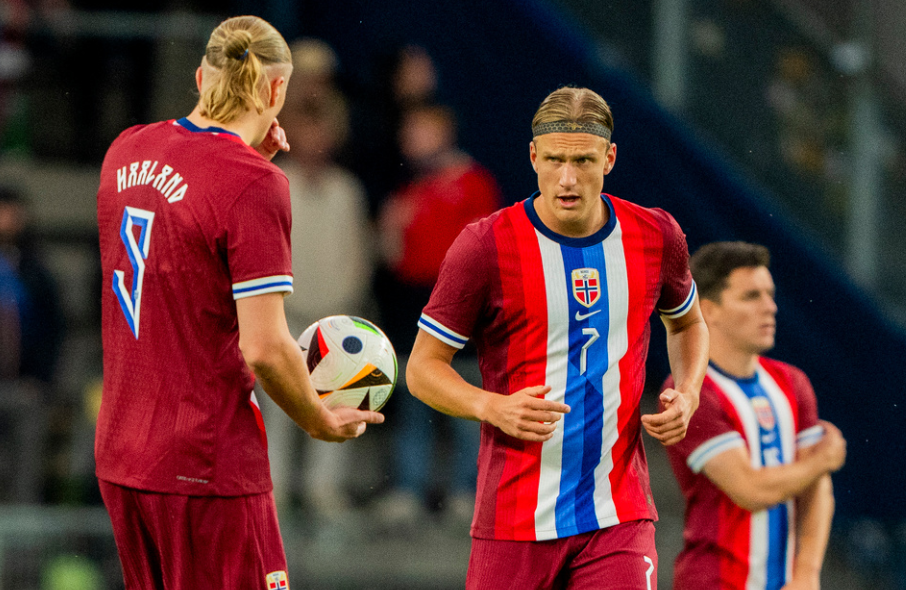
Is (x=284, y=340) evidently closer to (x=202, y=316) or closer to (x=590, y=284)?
(x=202, y=316)

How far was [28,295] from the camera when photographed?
7.66 meters

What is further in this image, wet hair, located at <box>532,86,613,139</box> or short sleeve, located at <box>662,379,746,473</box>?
short sleeve, located at <box>662,379,746,473</box>

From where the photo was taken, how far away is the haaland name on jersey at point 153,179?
11.7 feet

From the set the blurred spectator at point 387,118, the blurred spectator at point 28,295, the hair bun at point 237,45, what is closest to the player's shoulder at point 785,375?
the hair bun at point 237,45

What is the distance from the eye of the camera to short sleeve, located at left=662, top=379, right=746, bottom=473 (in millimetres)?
4608

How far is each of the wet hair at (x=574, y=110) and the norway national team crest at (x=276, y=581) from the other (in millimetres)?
1663

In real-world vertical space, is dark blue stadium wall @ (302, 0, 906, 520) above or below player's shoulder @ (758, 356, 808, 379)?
above

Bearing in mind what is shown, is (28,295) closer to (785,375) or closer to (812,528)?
(785,375)

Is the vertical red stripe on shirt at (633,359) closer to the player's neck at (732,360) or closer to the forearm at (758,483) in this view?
the forearm at (758,483)

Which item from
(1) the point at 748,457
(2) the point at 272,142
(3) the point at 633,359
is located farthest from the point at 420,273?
(3) the point at 633,359

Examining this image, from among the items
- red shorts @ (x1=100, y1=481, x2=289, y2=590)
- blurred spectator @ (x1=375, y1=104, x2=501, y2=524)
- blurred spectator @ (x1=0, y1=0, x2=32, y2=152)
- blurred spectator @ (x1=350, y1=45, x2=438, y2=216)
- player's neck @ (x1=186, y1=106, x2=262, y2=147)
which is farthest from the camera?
blurred spectator @ (x1=0, y1=0, x2=32, y2=152)

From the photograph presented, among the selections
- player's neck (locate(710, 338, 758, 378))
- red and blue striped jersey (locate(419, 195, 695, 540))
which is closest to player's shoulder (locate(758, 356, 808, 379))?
player's neck (locate(710, 338, 758, 378))

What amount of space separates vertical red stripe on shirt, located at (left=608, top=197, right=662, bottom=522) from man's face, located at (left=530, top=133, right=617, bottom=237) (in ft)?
0.65

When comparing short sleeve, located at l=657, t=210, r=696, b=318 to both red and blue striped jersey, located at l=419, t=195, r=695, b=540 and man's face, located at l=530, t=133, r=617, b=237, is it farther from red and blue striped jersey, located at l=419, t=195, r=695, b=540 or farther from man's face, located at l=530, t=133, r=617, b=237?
man's face, located at l=530, t=133, r=617, b=237
